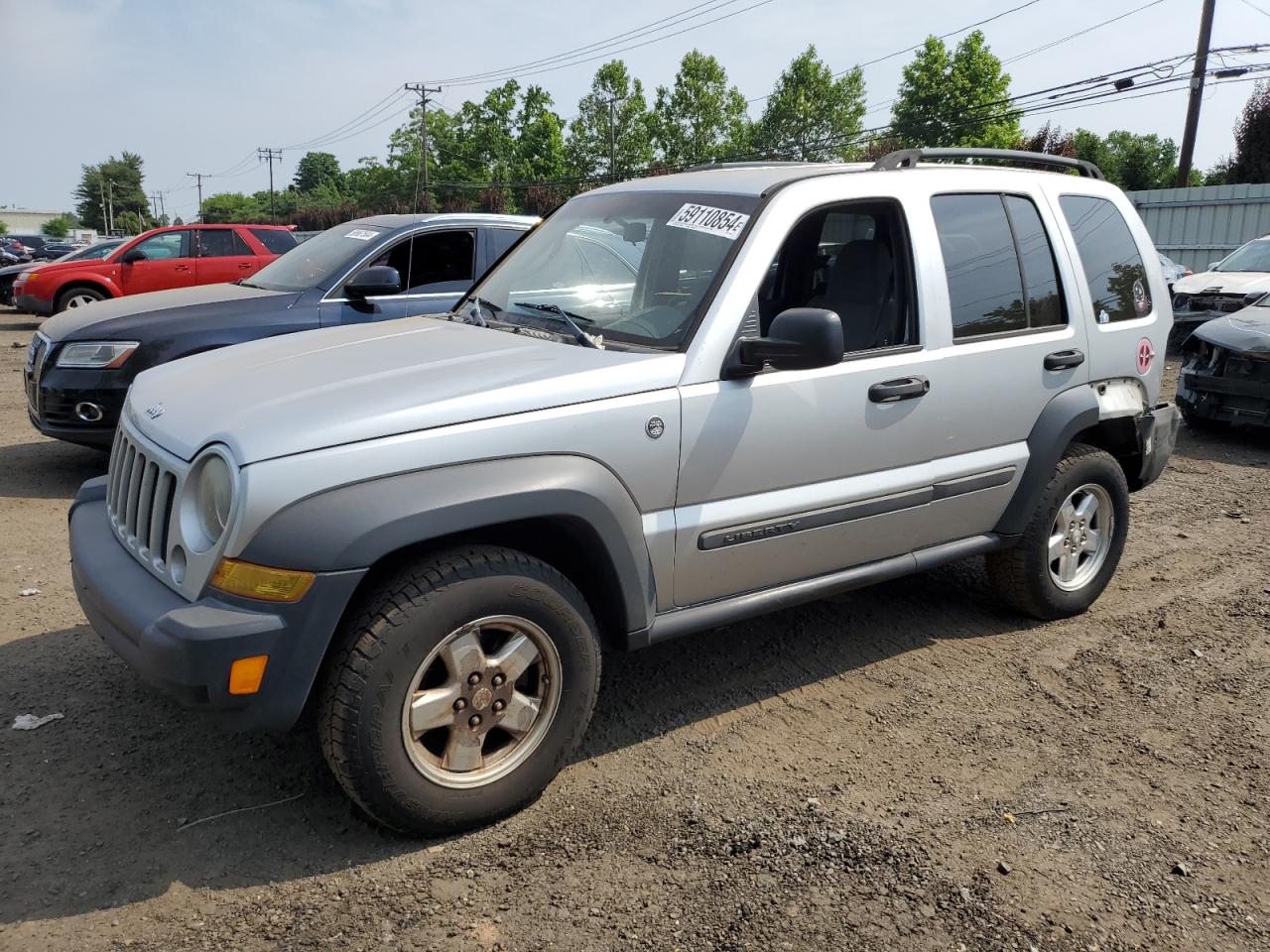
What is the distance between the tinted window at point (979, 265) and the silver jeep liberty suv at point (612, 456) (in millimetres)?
15

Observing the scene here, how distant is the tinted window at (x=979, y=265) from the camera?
4.02 meters

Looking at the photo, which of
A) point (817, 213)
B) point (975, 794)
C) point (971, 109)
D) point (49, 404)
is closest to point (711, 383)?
point (817, 213)

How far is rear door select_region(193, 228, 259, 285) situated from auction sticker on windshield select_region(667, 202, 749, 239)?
12.1 m

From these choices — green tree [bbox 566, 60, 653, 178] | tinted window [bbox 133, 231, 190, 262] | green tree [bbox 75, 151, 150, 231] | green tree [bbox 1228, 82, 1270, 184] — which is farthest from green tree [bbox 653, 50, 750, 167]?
green tree [bbox 75, 151, 150, 231]

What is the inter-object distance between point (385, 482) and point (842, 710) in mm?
2042

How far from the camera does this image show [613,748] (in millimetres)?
3592

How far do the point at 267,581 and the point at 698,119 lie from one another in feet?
260

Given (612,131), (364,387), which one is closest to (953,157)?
(364,387)

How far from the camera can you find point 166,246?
14938 mm

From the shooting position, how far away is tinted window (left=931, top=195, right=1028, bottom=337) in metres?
4.02

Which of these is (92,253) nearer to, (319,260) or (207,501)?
(319,260)

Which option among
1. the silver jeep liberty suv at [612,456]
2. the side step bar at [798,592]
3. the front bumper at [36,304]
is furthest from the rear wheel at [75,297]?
the side step bar at [798,592]

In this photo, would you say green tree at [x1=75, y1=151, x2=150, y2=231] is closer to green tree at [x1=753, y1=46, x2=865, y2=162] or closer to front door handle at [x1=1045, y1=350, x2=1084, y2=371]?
green tree at [x1=753, y1=46, x2=865, y2=162]

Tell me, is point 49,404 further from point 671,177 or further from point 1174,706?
point 1174,706
